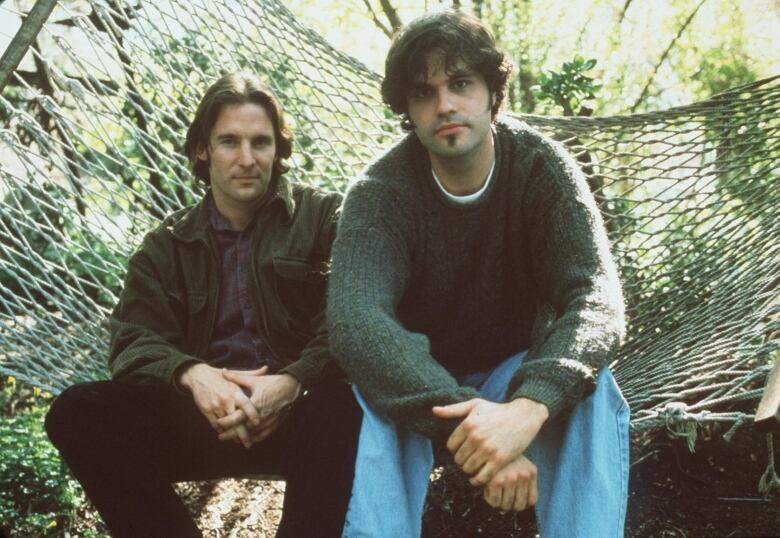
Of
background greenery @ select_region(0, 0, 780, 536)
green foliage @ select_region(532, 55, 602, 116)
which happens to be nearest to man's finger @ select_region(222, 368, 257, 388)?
green foliage @ select_region(532, 55, 602, 116)

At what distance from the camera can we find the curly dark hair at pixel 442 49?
1.55 meters

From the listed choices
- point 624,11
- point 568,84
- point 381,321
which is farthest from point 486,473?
point 624,11

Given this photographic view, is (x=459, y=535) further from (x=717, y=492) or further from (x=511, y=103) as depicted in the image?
(x=511, y=103)

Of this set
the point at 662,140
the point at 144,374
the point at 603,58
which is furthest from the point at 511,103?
the point at 144,374

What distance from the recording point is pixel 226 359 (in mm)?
1745

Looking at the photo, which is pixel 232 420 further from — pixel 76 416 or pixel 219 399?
pixel 76 416

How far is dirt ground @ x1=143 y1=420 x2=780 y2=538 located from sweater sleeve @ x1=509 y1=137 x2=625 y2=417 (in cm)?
74

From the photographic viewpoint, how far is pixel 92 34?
2307mm

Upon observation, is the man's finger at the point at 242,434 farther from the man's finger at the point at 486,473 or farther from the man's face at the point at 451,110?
the man's face at the point at 451,110

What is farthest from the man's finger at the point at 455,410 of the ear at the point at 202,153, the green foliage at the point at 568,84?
the green foliage at the point at 568,84

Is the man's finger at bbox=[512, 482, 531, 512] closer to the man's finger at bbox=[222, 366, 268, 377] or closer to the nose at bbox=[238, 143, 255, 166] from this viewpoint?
the man's finger at bbox=[222, 366, 268, 377]

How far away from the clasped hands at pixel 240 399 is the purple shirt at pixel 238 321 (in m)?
0.13

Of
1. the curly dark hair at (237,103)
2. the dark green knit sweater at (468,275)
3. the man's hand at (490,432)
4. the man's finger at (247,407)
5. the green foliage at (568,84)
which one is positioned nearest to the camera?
the man's hand at (490,432)

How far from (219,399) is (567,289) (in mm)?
599
